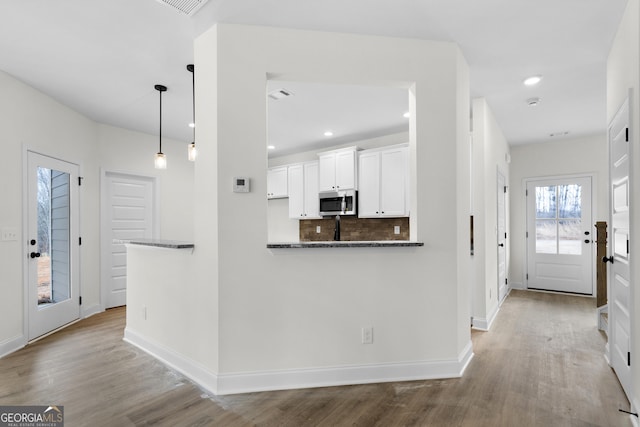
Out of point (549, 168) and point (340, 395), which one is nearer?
point (340, 395)

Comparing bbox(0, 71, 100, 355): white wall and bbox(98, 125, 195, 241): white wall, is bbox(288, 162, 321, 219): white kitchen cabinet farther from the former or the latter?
bbox(0, 71, 100, 355): white wall

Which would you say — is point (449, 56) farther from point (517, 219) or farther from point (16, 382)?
point (517, 219)

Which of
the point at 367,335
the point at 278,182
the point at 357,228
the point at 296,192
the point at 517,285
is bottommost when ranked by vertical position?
the point at 517,285

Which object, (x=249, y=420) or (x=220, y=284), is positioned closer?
(x=249, y=420)

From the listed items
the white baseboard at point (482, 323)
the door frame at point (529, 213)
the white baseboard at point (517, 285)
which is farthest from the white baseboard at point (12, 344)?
the door frame at point (529, 213)

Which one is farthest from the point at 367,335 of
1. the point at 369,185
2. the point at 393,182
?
the point at 369,185

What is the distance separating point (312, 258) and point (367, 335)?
0.69 m

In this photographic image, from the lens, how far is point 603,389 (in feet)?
8.05

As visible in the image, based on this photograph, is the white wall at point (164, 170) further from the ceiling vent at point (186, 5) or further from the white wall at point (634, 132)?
Answer: the white wall at point (634, 132)

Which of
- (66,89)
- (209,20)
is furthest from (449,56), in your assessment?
(66,89)

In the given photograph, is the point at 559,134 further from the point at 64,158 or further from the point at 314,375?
the point at 64,158

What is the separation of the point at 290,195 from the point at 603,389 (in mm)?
4858

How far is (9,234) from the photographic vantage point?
3252 mm

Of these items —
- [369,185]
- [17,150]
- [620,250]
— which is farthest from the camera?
[369,185]
